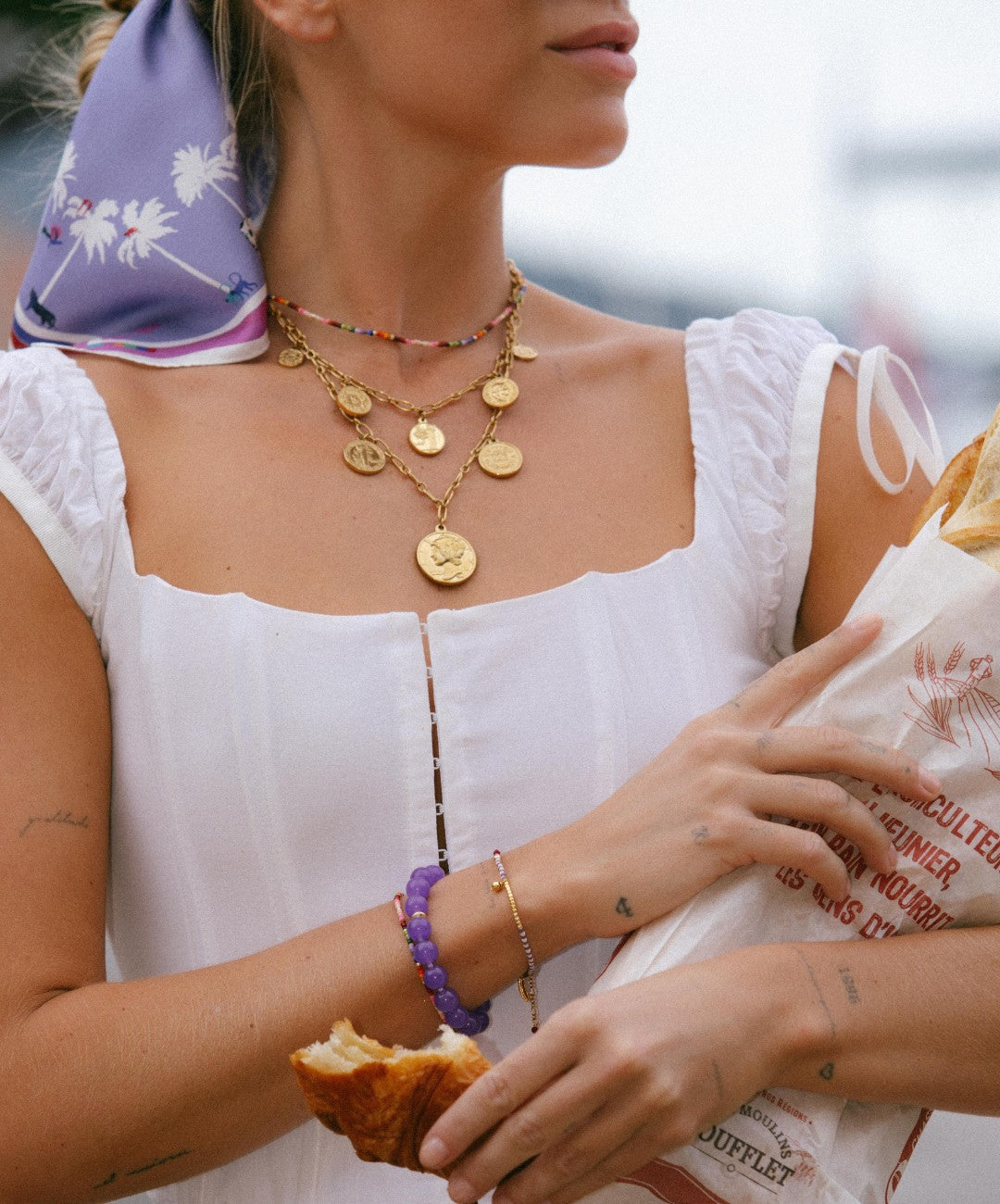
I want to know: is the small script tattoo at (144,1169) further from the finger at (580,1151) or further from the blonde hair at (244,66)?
the blonde hair at (244,66)

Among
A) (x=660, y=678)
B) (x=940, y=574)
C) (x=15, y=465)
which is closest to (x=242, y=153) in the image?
(x=15, y=465)

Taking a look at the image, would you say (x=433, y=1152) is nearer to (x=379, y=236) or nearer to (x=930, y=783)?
(x=930, y=783)

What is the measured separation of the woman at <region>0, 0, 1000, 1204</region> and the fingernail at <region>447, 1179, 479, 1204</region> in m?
0.02

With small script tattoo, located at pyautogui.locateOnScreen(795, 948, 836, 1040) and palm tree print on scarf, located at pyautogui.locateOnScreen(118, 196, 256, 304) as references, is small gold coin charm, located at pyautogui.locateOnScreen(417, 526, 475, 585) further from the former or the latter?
small script tattoo, located at pyautogui.locateOnScreen(795, 948, 836, 1040)

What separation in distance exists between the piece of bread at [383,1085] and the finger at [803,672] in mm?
371

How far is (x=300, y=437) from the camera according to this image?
1.56m

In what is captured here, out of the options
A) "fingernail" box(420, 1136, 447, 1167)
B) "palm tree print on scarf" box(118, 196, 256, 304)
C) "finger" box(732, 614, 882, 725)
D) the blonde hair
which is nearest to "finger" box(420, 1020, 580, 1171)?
"fingernail" box(420, 1136, 447, 1167)

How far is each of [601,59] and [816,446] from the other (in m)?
0.46

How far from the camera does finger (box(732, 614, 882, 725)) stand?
1.17 m

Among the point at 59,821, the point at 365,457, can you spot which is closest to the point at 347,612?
the point at 365,457

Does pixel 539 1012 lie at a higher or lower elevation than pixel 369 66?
lower

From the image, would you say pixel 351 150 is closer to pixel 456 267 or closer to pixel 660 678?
pixel 456 267

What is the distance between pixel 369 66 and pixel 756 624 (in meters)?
0.73

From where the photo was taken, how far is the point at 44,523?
4.51 feet
